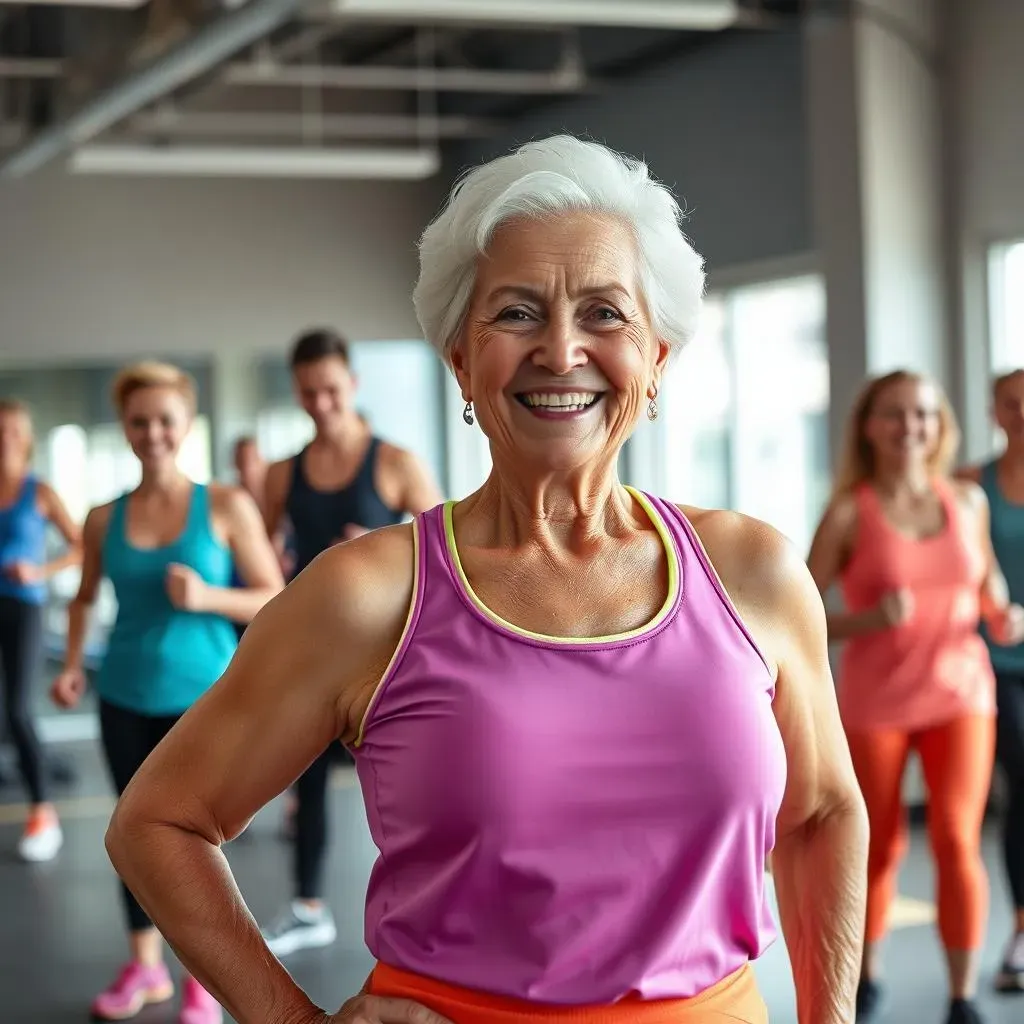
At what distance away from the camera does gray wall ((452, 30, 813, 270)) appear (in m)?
8.59

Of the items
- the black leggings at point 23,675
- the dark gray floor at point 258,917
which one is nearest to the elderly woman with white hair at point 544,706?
the dark gray floor at point 258,917

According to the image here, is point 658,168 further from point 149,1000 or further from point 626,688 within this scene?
point 626,688

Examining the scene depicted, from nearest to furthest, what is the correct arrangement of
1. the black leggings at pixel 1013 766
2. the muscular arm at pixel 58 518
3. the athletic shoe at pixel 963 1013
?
the athletic shoe at pixel 963 1013, the black leggings at pixel 1013 766, the muscular arm at pixel 58 518

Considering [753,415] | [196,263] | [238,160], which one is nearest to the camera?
[238,160]

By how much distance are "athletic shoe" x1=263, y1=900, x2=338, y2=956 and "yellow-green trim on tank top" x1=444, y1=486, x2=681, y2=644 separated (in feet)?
12.1

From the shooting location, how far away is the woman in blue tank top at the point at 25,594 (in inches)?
266

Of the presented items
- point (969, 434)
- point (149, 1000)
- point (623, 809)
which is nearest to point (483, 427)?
point (623, 809)

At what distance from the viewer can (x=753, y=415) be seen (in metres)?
9.71

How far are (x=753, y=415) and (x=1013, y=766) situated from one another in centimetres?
526

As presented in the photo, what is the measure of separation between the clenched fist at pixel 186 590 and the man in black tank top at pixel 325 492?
0.90m

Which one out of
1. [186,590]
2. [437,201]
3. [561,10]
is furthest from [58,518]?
[437,201]

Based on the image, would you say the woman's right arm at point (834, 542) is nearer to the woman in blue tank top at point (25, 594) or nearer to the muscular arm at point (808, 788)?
the muscular arm at point (808, 788)

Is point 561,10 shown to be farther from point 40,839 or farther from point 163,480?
point 40,839

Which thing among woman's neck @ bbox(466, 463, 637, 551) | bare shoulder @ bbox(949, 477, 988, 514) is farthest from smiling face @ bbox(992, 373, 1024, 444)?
woman's neck @ bbox(466, 463, 637, 551)
